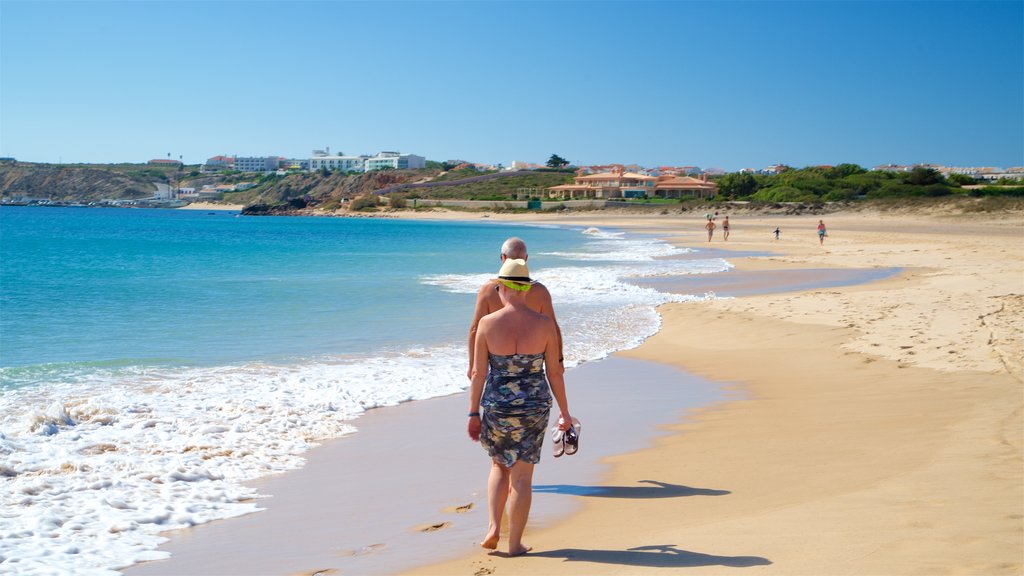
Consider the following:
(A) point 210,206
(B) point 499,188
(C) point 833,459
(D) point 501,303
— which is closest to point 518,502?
(D) point 501,303

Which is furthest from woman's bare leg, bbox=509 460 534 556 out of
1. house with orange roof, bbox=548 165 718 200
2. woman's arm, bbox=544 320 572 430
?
house with orange roof, bbox=548 165 718 200

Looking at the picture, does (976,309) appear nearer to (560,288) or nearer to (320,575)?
(560,288)

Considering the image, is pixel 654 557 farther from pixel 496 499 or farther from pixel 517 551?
pixel 496 499

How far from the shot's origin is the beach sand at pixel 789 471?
417cm

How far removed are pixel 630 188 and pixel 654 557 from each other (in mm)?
115968

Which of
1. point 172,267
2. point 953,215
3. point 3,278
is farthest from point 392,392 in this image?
point 953,215

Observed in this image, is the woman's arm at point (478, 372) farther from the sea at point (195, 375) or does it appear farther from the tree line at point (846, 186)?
the tree line at point (846, 186)

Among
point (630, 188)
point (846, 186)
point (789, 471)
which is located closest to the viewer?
point (789, 471)

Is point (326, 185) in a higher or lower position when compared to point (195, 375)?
higher

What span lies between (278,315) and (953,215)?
49.4m

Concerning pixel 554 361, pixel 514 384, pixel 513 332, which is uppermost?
pixel 513 332

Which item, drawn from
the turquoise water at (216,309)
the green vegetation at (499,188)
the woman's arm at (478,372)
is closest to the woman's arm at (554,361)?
the woman's arm at (478,372)

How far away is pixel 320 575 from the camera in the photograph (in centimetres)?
427

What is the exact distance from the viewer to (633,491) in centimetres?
550
